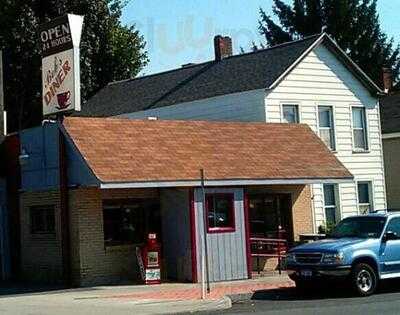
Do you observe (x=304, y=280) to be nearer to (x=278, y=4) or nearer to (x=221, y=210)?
(x=221, y=210)

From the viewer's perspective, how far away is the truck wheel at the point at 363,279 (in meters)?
18.1

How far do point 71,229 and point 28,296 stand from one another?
258 centimetres

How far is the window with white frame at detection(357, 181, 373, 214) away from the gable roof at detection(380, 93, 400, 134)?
6896 mm

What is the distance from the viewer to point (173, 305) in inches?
672

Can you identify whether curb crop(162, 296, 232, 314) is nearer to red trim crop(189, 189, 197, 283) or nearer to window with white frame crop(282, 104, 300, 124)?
red trim crop(189, 189, 197, 283)

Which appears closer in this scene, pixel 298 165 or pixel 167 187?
pixel 167 187

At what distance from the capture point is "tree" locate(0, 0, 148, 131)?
40.5m

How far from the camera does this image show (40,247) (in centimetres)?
2275

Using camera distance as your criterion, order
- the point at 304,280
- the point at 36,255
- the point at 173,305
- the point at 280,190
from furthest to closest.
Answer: the point at 280,190
the point at 36,255
the point at 304,280
the point at 173,305

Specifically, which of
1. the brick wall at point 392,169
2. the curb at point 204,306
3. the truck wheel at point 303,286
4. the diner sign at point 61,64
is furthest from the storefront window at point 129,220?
the brick wall at point 392,169

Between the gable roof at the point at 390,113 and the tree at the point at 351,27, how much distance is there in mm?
15800

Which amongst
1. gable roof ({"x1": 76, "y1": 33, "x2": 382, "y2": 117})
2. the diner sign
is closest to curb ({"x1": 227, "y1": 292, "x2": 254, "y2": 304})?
the diner sign

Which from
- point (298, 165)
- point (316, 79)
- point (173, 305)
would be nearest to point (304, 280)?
point (173, 305)

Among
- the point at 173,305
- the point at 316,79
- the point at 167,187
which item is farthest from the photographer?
the point at 316,79
